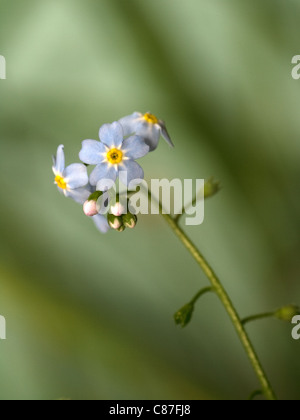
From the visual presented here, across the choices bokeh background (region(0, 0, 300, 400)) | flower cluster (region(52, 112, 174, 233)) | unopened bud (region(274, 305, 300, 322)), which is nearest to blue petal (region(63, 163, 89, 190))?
flower cluster (region(52, 112, 174, 233))

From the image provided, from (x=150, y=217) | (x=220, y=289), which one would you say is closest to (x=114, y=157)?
(x=220, y=289)

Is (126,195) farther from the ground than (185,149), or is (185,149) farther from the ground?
(185,149)

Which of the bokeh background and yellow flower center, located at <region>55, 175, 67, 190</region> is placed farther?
the bokeh background

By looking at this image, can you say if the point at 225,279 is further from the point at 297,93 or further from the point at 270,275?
the point at 297,93

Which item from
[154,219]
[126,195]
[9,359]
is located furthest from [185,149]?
[9,359]

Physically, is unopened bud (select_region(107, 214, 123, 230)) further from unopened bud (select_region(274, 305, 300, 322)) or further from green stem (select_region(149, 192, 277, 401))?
unopened bud (select_region(274, 305, 300, 322))

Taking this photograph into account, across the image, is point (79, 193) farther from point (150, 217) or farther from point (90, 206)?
point (150, 217)

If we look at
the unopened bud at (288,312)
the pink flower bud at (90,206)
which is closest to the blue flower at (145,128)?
the pink flower bud at (90,206)

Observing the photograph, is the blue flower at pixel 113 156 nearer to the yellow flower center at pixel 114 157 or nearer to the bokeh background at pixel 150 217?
the yellow flower center at pixel 114 157
